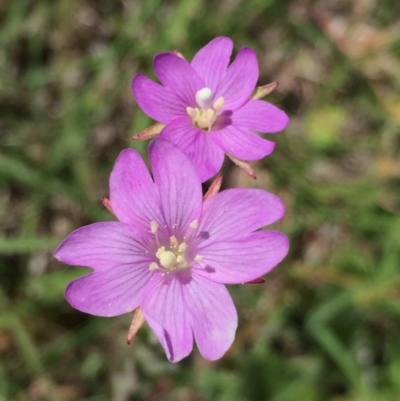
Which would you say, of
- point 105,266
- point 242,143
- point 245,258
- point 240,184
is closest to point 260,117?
point 242,143

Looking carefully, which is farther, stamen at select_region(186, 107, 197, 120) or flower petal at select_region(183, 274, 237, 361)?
stamen at select_region(186, 107, 197, 120)

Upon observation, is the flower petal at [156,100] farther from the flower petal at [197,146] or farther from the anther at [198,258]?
the anther at [198,258]

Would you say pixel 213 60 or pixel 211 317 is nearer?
pixel 211 317

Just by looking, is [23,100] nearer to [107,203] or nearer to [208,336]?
[107,203]

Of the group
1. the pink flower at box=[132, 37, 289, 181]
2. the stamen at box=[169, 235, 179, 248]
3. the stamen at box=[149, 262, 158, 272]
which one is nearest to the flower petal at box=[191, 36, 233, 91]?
the pink flower at box=[132, 37, 289, 181]

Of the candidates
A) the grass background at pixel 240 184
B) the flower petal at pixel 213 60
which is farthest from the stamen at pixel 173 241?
the grass background at pixel 240 184

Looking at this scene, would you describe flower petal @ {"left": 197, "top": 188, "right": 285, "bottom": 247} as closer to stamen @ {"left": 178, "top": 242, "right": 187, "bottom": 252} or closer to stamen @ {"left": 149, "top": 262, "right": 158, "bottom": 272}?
stamen @ {"left": 178, "top": 242, "right": 187, "bottom": 252}

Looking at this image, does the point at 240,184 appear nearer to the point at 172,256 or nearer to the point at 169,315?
the point at 172,256
